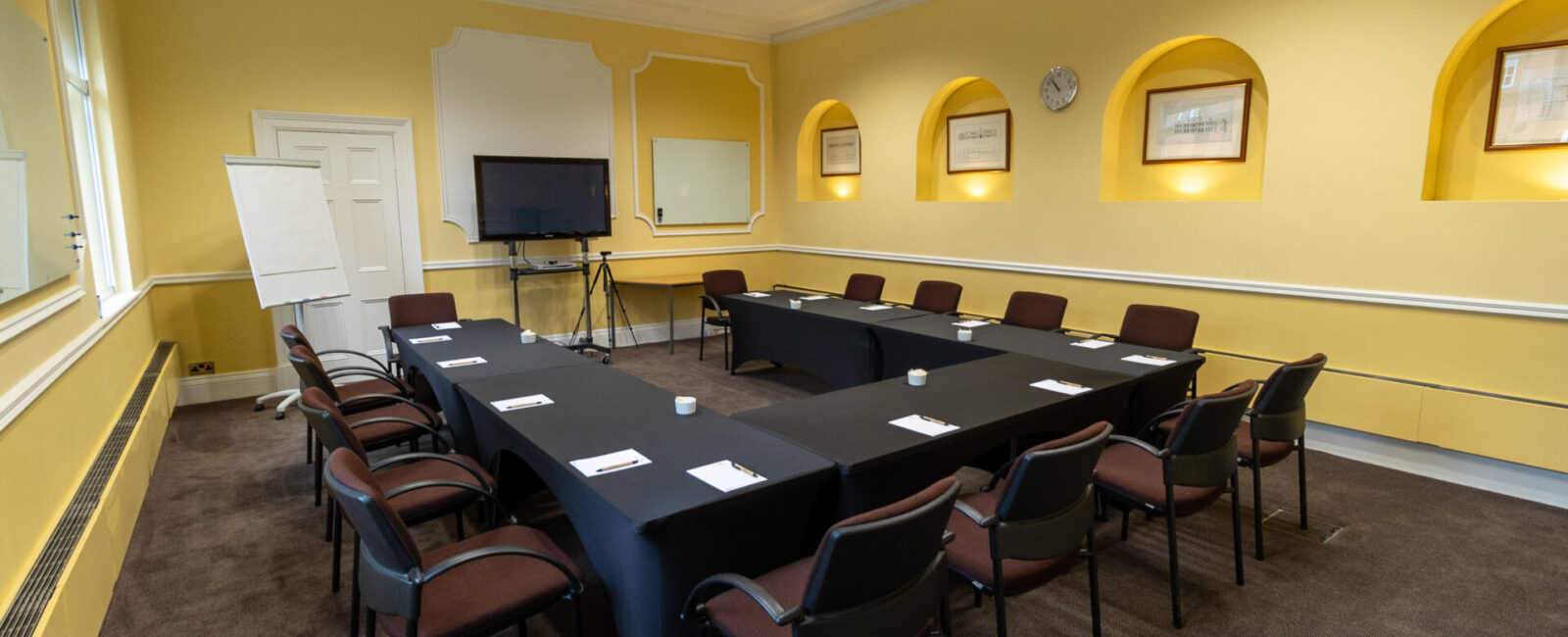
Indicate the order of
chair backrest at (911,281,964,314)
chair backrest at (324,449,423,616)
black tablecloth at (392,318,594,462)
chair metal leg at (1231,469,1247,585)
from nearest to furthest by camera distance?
chair backrest at (324,449,423,616), chair metal leg at (1231,469,1247,585), black tablecloth at (392,318,594,462), chair backrest at (911,281,964,314)

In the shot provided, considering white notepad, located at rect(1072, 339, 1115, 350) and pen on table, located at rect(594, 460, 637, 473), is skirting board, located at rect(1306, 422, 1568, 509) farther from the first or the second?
pen on table, located at rect(594, 460, 637, 473)

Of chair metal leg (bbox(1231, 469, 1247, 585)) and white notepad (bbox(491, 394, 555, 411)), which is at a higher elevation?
white notepad (bbox(491, 394, 555, 411))

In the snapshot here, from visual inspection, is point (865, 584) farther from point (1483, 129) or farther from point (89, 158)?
point (89, 158)

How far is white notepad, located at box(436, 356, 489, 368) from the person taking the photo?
11.6 ft

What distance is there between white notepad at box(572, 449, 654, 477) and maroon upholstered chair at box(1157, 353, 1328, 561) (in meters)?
2.16

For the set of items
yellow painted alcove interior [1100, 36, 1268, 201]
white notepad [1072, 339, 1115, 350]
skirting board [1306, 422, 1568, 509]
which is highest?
yellow painted alcove interior [1100, 36, 1268, 201]

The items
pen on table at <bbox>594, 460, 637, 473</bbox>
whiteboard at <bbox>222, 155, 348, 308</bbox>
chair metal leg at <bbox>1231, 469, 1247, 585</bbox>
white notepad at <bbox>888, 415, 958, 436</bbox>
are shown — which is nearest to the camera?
pen on table at <bbox>594, 460, 637, 473</bbox>

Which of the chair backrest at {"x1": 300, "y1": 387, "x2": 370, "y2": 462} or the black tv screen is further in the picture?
the black tv screen

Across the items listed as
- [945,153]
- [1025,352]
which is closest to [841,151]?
[945,153]

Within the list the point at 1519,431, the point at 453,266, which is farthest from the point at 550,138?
the point at 1519,431

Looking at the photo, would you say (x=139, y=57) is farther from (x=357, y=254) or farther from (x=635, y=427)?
(x=635, y=427)

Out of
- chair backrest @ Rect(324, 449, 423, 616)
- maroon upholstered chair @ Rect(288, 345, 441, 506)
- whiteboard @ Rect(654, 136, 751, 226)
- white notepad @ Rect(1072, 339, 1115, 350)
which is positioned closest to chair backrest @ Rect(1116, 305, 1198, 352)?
white notepad @ Rect(1072, 339, 1115, 350)

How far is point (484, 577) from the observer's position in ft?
6.70

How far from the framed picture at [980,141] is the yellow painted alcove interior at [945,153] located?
5cm
